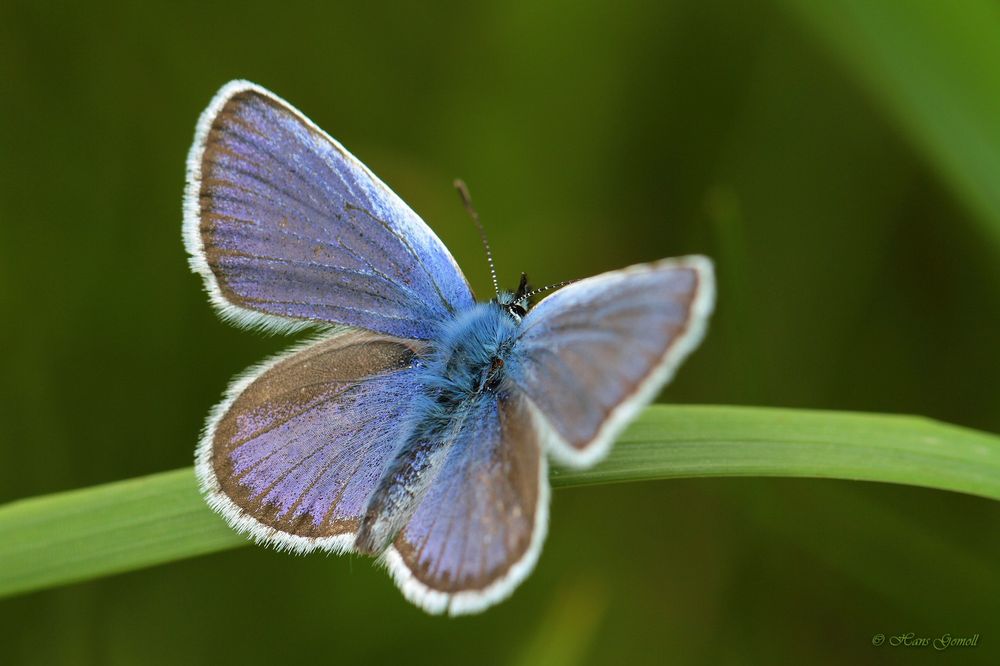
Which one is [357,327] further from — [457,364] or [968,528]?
[968,528]

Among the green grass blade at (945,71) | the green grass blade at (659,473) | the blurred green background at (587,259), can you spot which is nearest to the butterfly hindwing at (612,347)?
the green grass blade at (659,473)

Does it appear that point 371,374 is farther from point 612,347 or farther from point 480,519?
point 612,347

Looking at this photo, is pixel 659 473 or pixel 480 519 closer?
pixel 480 519

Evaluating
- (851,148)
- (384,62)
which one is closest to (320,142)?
(384,62)

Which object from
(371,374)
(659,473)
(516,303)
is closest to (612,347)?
(659,473)

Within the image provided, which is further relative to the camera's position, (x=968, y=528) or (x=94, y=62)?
(x=94, y=62)

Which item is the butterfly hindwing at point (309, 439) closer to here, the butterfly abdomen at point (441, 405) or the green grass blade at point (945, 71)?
the butterfly abdomen at point (441, 405)
